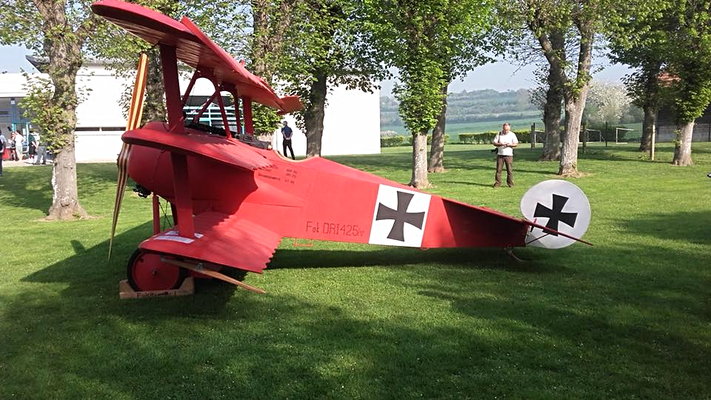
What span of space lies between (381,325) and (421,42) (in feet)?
41.1

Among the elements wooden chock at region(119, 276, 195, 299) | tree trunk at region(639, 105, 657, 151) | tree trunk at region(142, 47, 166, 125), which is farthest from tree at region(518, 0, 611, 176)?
wooden chock at region(119, 276, 195, 299)

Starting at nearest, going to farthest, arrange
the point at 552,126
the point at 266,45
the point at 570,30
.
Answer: the point at 266,45
the point at 570,30
the point at 552,126

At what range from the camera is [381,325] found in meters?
5.38

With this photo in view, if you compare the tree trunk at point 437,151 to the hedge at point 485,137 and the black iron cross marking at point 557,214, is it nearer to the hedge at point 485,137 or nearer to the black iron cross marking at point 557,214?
the black iron cross marking at point 557,214

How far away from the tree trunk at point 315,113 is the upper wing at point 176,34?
16.3 m

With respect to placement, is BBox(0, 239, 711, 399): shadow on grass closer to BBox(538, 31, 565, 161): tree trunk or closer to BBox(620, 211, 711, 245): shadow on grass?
BBox(620, 211, 711, 245): shadow on grass

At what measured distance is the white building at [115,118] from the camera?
34.8m

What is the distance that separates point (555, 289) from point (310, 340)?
10.6 feet

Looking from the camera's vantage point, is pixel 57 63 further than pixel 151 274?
Yes

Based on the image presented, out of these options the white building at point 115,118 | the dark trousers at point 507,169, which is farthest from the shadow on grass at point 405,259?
the white building at point 115,118

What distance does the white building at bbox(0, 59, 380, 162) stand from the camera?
34.8 meters

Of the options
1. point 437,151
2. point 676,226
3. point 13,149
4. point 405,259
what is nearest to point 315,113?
point 437,151

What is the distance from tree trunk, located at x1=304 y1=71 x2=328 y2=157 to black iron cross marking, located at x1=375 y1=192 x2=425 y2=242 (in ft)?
52.8

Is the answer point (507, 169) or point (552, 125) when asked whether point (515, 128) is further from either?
point (507, 169)
